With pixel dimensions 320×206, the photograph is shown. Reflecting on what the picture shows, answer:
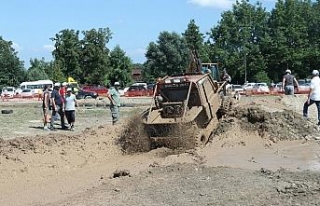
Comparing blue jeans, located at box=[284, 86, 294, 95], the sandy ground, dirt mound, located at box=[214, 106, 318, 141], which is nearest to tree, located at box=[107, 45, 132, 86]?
blue jeans, located at box=[284, 86, 294, 95]

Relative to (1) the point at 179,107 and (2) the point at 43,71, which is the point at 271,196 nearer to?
(1) the point at 179,107

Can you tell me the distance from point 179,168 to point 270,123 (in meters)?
5.44

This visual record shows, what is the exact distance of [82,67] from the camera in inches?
3457

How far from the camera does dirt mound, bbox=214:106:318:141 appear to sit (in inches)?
623

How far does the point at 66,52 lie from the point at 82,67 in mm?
3593

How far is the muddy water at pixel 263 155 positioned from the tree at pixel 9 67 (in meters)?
90.1

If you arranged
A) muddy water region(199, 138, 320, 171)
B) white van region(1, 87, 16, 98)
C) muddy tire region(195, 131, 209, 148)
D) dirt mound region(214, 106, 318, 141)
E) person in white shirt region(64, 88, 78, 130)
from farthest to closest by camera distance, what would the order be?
white van region(1, 87, 16, 98) → person in white shirt region(64, 88, 78, 130) → dirt mound region(214, 106, 318, 141) → muddy tire region(195, 131, 209, 148) → muddy water region(199, 138, 320, 171)

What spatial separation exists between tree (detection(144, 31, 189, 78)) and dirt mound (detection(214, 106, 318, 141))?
6519cm

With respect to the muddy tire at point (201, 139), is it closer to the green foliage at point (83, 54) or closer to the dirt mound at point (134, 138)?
the dirt mound at point (134, 138)

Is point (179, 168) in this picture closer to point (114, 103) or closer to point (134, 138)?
point (134, 138)

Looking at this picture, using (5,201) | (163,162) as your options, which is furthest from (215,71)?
→ (5,201)

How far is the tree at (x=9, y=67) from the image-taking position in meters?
102

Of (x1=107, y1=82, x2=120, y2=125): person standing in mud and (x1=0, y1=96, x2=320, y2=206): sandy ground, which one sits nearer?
(x1=0, y1=96, x2=320, y2=206): sandy ground

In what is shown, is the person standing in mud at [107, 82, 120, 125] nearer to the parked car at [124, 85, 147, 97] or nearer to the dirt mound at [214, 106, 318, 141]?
the dirt mound at [214, 106, 318, 141]
